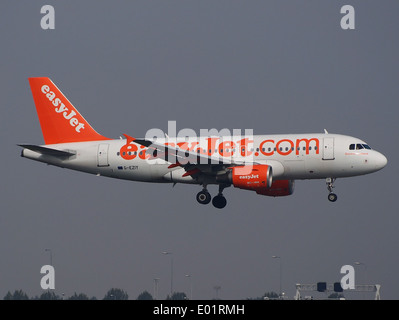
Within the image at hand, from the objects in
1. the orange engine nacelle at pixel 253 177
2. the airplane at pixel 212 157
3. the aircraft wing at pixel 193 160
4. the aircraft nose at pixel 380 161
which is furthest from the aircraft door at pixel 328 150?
the aircraft wing at pixel 193 160

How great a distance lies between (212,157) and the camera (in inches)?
2633

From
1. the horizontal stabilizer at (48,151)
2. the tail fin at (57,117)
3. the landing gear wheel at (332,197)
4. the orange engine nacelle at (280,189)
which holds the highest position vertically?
the tail fin at (57,117)

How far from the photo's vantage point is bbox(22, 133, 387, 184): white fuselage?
65000 mm

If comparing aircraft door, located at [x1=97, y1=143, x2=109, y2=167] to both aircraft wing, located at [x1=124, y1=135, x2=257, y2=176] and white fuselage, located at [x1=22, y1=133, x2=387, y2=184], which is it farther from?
aircraft wing, located at [x1=124, y1=135, x2=257, y2=176]

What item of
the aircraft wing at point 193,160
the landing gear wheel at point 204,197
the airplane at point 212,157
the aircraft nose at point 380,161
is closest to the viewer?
the airplane at point 212,157

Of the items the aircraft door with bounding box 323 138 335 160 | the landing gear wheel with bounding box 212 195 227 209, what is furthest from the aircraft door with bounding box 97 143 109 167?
the aircraft door with bounding box 323 138 335 160

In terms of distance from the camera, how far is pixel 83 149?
71.5 m

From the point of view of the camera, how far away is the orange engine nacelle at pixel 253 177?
6456 cm

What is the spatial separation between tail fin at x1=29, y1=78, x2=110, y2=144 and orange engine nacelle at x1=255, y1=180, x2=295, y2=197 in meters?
14.3

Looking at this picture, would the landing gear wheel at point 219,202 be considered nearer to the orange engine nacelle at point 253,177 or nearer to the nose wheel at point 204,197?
the nose wheel at point 204,197

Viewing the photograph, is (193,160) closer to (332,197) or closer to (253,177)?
(253,177)

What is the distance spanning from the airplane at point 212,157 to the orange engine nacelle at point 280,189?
8 cm
